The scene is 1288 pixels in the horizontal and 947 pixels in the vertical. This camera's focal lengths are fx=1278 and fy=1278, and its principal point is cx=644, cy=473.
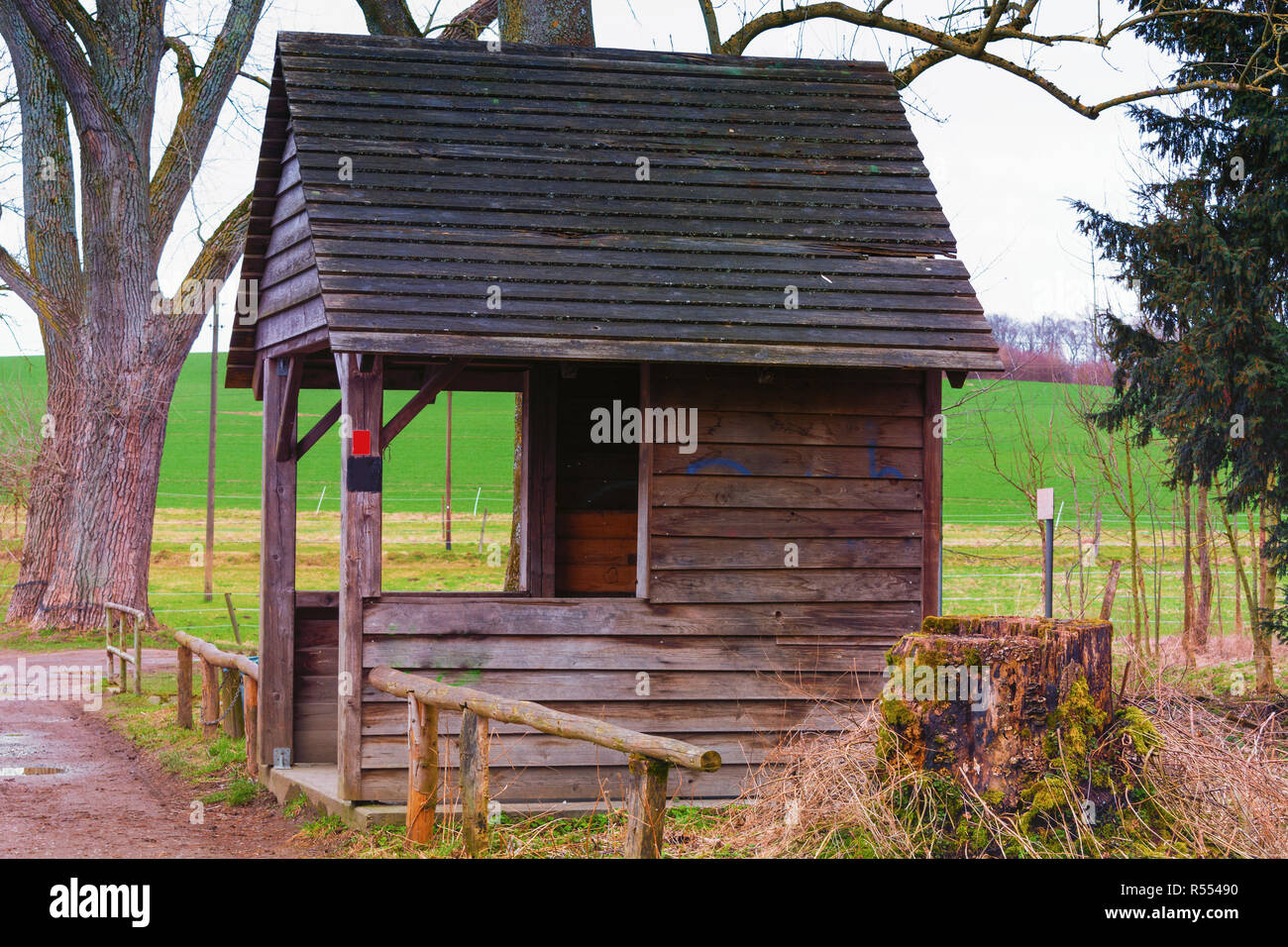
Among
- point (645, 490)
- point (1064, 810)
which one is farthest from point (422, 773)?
point (1064, 810)

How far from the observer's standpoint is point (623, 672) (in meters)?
8.48

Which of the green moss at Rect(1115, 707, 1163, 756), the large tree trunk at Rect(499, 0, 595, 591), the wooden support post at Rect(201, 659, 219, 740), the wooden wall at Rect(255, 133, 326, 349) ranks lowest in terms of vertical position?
the wooden support post at Rect(201, 659, 219, 740)

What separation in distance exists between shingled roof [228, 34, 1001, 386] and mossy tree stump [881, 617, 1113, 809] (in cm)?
302

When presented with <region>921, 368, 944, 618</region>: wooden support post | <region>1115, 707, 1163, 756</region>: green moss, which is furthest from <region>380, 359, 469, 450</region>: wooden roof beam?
<region>1115, 707, 1163, 756</region>: green moss

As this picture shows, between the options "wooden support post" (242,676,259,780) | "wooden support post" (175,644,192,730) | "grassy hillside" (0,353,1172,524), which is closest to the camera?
"wooden support post" (242,676,259,780)

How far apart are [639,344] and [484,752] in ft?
9.60

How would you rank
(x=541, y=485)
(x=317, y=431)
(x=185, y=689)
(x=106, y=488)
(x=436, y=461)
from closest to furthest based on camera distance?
1. (x=317, y=431)
2. (x=541, y=485)
3. (x=185, y=689)
4. (x=106, y=488)
5. (x=436, y=461)

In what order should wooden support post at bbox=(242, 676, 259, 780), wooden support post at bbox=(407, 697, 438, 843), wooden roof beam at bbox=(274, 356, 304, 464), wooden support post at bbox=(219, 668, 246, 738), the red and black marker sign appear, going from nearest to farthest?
wooden support post at bbox=(407, 697, 438, 843)
the red and black marker sign
wooden roof beam at bbox=(274, 356, 304, 464)
wooden support post at bbox=(242, 676, 259, 780)
wooden support post at bbox=(219, 668, 246, 738)

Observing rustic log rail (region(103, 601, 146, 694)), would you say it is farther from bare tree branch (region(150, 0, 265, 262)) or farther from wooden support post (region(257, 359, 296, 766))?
bare tree branch (region(150, 0, 265, 262))

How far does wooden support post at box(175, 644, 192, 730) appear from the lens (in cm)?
1268

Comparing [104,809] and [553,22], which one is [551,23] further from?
[104,809]

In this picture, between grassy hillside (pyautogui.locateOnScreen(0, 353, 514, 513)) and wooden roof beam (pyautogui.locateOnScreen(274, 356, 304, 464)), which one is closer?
wooden roof beam (pyautogui.locateOnScreen(274, 356, 304, 464))

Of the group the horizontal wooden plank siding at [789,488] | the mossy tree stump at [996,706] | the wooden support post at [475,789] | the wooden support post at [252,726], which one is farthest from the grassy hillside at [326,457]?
the mossy tree stump at [996,706]

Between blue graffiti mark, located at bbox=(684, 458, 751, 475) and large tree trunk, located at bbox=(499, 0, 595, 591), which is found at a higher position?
large tree trunk, located at bbox=(499, 0, 595, 591)
